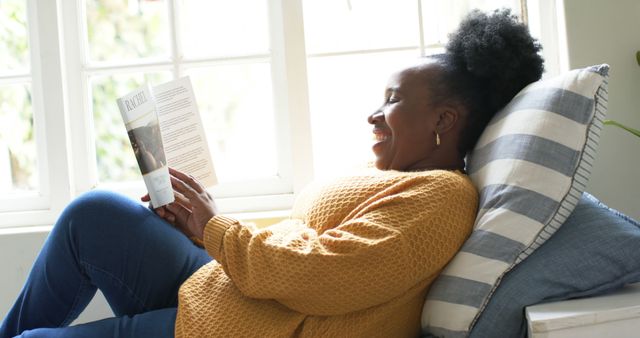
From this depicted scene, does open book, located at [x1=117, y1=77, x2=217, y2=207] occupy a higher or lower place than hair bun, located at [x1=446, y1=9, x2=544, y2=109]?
lower

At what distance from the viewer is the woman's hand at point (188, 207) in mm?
1467

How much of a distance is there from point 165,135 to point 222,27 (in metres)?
0.75

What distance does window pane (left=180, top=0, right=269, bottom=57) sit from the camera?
224 centimetres

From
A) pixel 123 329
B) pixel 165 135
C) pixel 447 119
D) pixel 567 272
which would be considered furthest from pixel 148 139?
pixel 567 272

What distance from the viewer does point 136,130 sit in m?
1.45

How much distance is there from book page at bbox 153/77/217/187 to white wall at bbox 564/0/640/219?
100cm

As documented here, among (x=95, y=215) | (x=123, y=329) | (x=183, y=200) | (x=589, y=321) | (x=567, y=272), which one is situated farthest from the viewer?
(x=183, y=200)

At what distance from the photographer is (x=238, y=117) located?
2262 mm

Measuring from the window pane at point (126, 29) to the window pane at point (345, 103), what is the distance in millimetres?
526

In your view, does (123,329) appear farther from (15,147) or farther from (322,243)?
(15,147)

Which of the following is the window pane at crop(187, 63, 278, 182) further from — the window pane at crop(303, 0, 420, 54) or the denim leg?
the denim leg

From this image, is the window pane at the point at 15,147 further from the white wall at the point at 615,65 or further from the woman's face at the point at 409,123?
the white wall at the point at 615,65

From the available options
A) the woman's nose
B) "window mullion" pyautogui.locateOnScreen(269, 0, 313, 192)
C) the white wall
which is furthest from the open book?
the white wall

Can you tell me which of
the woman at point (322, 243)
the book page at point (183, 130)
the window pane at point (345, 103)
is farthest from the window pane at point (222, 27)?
the woman at point (322, 243)
